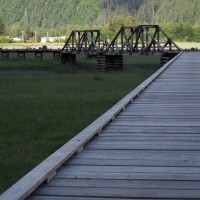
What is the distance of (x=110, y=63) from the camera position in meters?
39.2

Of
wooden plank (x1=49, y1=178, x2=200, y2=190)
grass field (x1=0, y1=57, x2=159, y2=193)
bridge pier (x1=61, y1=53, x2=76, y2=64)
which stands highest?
bridge pier (x1=61, y1=53, x2=76, y2=64)

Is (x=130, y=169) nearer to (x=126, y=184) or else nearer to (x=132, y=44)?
(x=126, y=184)

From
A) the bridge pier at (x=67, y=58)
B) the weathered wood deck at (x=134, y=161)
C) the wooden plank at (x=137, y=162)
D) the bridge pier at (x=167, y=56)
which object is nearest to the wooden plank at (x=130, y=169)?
the weathered wood deck at (x=134, y=161)

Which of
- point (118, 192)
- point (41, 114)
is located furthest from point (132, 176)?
point (41, 114)

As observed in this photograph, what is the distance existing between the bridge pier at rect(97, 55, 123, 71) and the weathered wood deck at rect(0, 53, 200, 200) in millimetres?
29014

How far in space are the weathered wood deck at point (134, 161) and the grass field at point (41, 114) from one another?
1851 mm

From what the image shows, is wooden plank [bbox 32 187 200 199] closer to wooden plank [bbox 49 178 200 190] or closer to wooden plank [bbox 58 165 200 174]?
wooden plank [bbox 49 178 200 190]

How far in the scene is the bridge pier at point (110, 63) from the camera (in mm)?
38756

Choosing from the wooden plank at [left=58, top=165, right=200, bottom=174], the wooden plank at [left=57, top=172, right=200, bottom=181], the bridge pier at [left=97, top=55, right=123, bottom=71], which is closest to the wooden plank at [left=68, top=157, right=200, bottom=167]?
the wooden plank at [left=58, top=165, right=200, bottom=174]

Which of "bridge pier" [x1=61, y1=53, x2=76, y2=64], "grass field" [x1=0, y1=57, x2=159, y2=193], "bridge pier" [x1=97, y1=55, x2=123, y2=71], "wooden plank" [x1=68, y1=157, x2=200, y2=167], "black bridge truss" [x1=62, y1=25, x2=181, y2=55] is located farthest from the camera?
"bridge pier" [x1=61, y1=53, x2=76, y2=64]

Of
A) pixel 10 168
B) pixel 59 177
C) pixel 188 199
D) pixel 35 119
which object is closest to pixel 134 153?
pixel 59 177

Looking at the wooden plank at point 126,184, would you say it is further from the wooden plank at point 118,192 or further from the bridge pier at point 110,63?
the bridge pier at point 110,63

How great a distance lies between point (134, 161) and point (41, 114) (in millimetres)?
10122

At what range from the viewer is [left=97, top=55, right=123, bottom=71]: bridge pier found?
3876cm
